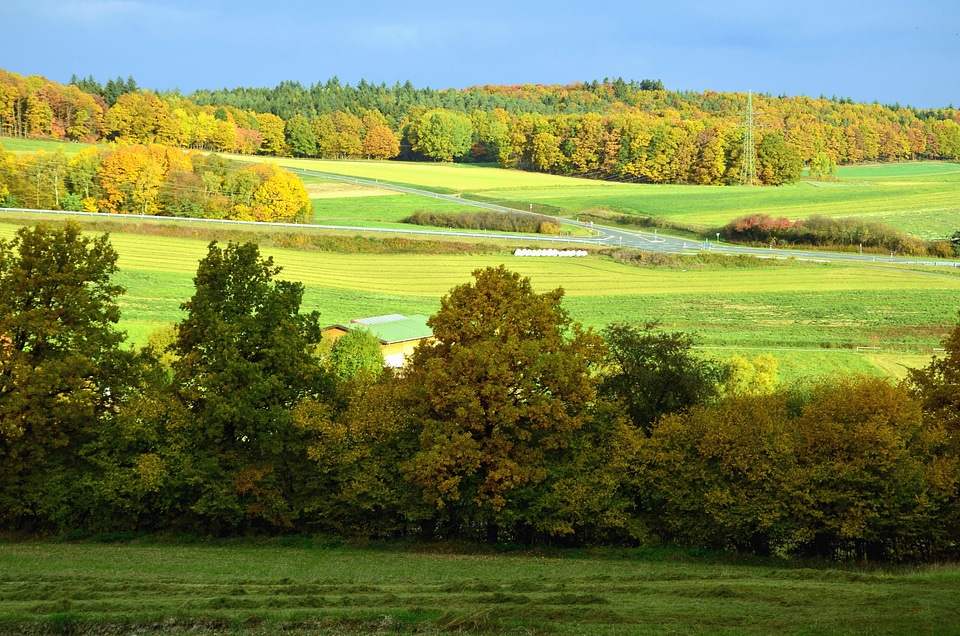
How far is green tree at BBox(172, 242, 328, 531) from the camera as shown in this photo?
3372 cm

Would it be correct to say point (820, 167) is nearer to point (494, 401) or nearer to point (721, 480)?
point (721, 480)

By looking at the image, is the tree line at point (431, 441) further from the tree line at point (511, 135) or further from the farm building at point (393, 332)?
the tree line at point (511, 135)

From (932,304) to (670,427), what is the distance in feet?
160

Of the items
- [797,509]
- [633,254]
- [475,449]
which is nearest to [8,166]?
[633,254]

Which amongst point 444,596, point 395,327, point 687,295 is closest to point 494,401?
point 444,596

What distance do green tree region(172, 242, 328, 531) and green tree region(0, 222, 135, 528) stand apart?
325 centimetres

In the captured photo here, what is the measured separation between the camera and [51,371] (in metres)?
33.9

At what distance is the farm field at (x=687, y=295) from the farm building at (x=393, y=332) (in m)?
6.77

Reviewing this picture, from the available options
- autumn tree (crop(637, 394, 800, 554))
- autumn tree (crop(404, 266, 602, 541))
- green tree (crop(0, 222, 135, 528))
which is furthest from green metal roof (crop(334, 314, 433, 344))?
autumn tree (crop(637, 394, 800, 554))

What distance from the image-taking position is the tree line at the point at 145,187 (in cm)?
10650

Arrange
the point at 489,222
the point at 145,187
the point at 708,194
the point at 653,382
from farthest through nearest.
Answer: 1. the point at 708,194
2. the point at 489,222
3. the point at 145,187
4. the point at 653,382

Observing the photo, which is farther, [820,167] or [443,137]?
[443,137]

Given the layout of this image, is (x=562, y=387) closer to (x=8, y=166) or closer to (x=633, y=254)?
(x=633, y=254)

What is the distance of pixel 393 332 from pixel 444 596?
124 ft
